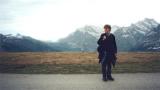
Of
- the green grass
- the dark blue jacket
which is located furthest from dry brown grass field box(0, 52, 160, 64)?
the dark blue jacket

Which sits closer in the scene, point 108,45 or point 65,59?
point 108,45

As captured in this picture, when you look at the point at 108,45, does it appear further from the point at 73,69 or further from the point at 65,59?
the point at 65,59

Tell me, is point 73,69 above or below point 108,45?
below

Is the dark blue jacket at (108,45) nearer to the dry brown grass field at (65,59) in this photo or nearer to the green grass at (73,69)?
the green grass at (73,69)

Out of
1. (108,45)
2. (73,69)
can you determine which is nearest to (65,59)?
(73,69)

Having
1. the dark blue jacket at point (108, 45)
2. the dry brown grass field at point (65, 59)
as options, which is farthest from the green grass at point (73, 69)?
the dry brown grass field at point (65, 59)

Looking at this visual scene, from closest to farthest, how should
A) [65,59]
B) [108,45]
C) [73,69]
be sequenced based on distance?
[108,45] → [73,69] → [65,59]

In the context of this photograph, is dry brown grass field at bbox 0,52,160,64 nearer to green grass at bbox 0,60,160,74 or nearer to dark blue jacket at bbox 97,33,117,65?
green grass at bbox 0,60,160,74

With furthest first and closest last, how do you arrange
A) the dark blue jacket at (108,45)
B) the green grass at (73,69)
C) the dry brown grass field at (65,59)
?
the dry brown grass field at (65,59)
the green grass at (73,69)
the dark blue jacket at (108,45)

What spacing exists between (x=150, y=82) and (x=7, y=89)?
4682mm

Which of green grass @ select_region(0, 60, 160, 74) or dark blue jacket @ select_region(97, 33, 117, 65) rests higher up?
dark blue jacket @ select_region(97, 33, 117, 65)

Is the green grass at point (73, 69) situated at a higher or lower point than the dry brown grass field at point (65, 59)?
lower

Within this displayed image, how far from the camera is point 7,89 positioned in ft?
38.9

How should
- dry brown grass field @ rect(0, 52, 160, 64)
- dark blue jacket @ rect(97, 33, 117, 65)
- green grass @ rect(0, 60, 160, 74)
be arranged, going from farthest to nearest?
dry brown grass field @ rect(0, 52, 160, 64)
green grass @ rect(0, 60, 160, 74)
dark blue jacket @ rect(97, 33, 117, 65)
